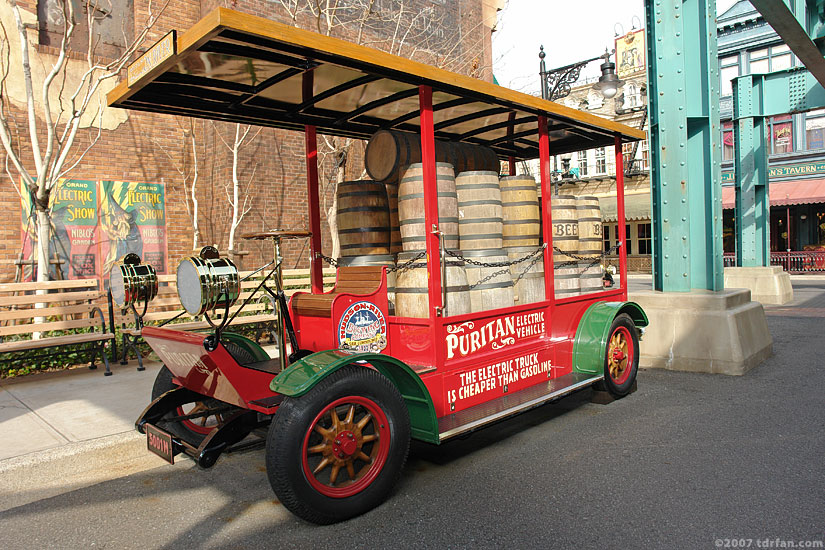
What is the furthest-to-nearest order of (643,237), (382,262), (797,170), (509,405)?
1. (643,237)
2. (797,170)
3. (382,262)
4. (509,405)

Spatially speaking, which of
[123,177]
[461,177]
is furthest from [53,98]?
[461,177]

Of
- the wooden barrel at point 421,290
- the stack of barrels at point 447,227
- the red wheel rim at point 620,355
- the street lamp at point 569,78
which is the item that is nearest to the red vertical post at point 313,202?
the stack of barrels at point 447,227

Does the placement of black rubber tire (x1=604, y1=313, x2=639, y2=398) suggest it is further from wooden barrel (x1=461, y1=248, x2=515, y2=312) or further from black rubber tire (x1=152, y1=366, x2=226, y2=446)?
black rubber tire (x1=152, y1=366, x2=226, y2=446)

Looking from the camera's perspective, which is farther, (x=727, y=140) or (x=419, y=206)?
(x=727, y=140)

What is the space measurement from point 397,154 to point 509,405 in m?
2.07

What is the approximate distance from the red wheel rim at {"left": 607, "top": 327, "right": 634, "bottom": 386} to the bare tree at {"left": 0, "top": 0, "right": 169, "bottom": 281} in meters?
6.64

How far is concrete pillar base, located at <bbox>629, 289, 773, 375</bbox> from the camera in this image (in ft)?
19.7

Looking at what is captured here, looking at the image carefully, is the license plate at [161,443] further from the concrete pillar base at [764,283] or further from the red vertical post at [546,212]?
the concrete pillar base at [764,283]

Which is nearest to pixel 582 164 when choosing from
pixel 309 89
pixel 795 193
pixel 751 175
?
pixel 795 193

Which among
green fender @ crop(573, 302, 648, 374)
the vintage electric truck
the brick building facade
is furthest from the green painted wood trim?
the brick building facade

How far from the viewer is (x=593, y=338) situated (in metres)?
4.83

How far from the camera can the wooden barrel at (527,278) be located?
464cm

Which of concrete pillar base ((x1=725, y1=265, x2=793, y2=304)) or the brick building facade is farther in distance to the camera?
concrete pillar base ((x1=725, y1=265, x2=793, y2=304))

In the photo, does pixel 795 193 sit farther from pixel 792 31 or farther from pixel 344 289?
pixel 344 289
